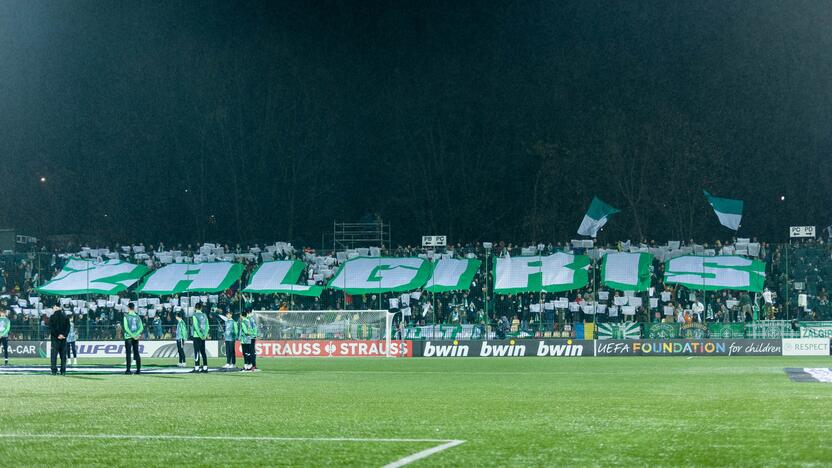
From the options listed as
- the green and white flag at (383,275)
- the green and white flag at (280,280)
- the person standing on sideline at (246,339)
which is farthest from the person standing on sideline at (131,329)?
the green and white flag at (280,280)

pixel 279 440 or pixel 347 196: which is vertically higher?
pixel 347 196

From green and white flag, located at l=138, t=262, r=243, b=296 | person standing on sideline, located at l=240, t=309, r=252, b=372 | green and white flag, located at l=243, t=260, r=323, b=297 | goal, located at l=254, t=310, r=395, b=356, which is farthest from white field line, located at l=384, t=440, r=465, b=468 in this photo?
green and white flag, located at l=138, t=262, r=243, b=296

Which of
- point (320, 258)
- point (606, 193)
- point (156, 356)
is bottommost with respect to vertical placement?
point (156, 356)

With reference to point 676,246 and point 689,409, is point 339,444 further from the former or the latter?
point 676,246

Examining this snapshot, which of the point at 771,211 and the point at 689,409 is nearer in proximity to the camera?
the point at 689,409

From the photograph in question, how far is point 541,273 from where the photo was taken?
4803 centimetres

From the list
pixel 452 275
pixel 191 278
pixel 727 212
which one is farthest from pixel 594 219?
pixel 191 278

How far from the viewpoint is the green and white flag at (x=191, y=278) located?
51312 mm

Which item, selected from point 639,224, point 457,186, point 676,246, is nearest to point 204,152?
point 457,186

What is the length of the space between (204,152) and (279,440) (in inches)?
2589

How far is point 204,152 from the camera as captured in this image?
246ft

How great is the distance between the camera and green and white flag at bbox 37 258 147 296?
5053 cm

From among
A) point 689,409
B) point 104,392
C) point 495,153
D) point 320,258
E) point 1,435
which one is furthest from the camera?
point 495,153

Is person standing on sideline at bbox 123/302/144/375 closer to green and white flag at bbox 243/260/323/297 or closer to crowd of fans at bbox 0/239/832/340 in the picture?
crowd of fans at bbox 0/239/832/340
